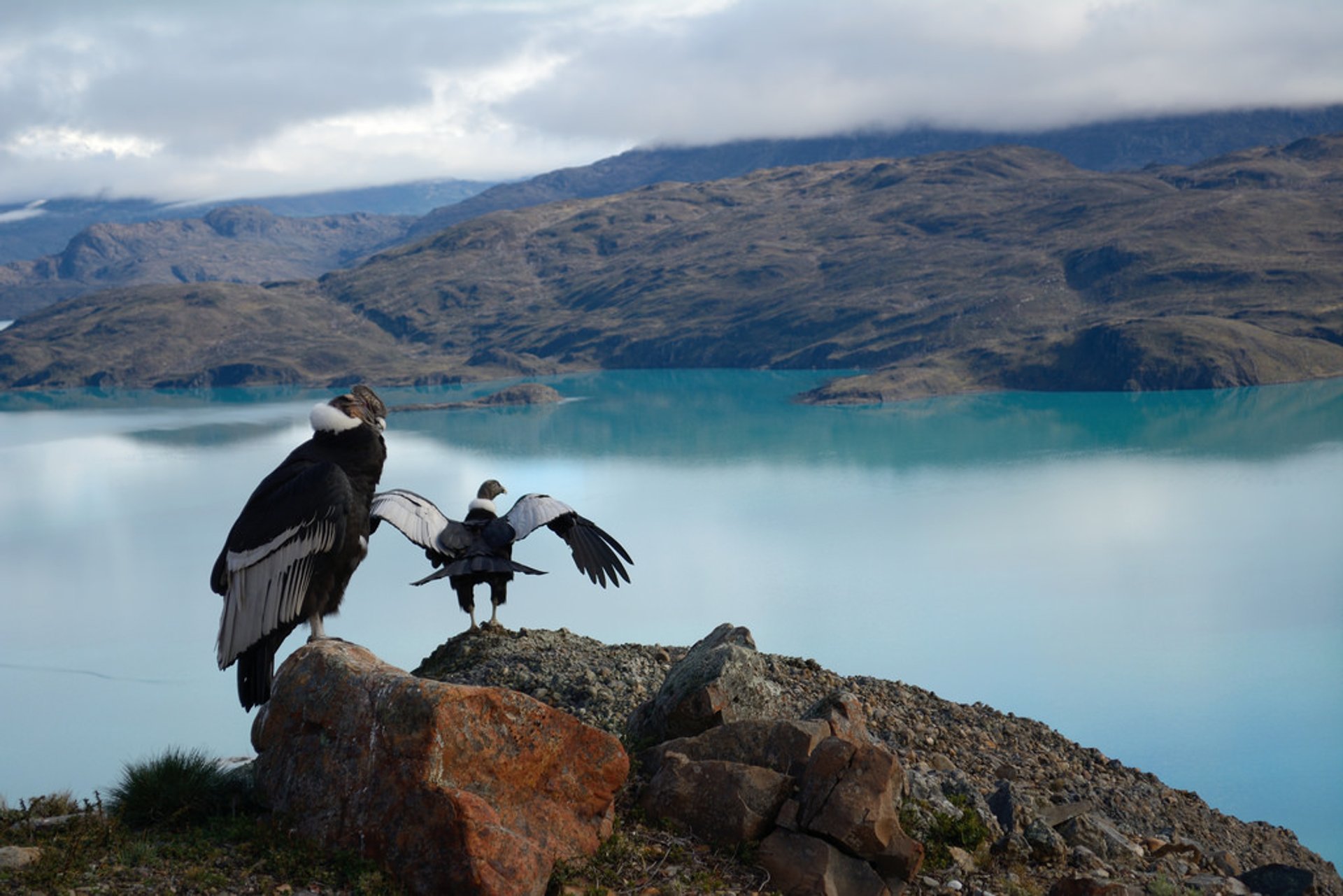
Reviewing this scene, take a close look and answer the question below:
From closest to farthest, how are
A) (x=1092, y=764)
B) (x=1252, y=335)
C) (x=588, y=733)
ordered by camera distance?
(x=588, y=733), (x=1092, y=764), (x=1252, y=335)

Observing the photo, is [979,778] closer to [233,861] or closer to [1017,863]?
[1017,863]

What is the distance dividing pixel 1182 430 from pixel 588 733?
83.5 m

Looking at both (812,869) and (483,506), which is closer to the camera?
(812,869)

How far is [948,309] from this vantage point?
141 metres

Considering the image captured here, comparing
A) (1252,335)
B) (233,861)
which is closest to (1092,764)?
(233,861)

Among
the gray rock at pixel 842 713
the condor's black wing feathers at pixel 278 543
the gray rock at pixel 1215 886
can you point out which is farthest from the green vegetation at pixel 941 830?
the condor's black wing feathers at pixel 278 543

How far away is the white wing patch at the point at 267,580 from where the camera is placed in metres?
7.01

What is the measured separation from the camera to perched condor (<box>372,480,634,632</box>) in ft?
31.5

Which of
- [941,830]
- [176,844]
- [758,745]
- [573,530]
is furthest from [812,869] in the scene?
[573,530]

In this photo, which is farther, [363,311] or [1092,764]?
[363,311]

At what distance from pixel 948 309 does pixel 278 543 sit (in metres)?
139

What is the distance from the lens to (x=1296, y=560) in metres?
41.5

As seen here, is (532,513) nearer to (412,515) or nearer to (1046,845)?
(412,515)

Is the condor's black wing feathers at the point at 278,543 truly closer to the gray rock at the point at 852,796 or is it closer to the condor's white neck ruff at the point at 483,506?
the gray rock at the point at 852,796
